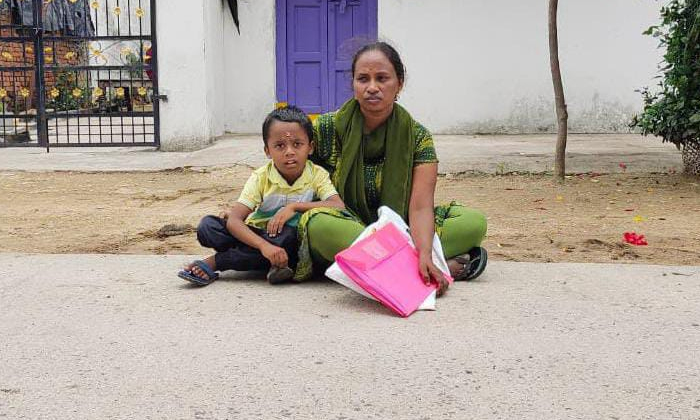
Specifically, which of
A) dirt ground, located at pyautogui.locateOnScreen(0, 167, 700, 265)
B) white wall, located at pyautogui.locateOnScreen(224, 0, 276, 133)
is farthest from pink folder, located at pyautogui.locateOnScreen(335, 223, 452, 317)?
white wall, located at pyautogui.locateOnScreen(224, 0, 276, 133)

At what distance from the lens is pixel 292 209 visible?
3613 millimetres

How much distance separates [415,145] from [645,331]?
1270mm

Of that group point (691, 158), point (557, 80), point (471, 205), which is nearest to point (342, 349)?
point (471, 205)

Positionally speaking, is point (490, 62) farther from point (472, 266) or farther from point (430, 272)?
point (430, 272)

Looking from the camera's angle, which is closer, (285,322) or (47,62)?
(285,322)

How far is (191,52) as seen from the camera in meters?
9.51

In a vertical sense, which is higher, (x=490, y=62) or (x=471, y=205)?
(x=490, y=62)

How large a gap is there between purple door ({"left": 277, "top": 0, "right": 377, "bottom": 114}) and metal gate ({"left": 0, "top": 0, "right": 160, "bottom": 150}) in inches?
68.5

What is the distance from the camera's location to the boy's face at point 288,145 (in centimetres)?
359

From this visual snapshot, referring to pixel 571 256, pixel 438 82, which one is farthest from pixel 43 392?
pixel 438 82

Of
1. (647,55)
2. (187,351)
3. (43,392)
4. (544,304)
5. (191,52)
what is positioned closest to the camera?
(43,392)

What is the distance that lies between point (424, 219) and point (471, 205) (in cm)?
265

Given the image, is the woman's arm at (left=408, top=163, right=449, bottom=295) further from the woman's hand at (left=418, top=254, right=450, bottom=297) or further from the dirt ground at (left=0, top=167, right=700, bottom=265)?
the dirt ground at (left=0, top=167, right=700, bottom=265)

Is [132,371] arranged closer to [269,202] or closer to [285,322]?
[285,322]
